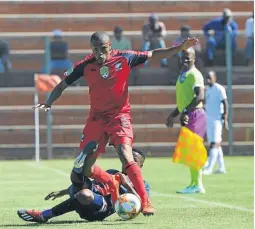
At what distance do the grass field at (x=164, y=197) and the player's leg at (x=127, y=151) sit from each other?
267 millimetres

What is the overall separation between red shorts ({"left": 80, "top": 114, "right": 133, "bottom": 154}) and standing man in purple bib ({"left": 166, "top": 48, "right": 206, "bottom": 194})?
11.8 feet

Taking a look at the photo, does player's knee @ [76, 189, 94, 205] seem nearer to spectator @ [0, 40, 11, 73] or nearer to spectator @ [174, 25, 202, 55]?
spectator @ [174, 25, 202, 55]

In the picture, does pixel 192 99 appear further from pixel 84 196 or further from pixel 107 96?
pixel 84 196

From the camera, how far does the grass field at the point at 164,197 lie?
10828 millimetres

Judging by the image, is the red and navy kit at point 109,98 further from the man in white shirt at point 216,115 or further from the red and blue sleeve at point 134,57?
the man in white shirt at point 216,115

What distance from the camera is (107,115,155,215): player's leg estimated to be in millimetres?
11094

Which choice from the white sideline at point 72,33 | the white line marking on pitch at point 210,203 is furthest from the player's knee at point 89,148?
the white sideline at point 72,33

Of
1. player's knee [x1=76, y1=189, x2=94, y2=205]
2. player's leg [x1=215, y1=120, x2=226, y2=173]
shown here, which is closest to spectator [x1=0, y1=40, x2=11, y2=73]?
player's leg [x1=215, y1=120, x2=226, y2=173]

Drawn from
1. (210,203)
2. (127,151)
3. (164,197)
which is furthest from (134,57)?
(164,197)

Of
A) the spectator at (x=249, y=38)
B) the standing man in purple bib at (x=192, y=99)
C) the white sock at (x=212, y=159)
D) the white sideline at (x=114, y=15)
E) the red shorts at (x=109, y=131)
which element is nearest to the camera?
the red shorts at (x=109, y=131)

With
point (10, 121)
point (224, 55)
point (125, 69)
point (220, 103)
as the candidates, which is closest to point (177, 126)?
point (224, 55)

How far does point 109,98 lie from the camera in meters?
11.5

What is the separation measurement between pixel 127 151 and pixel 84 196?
92 cm

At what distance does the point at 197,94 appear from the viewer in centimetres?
1515
